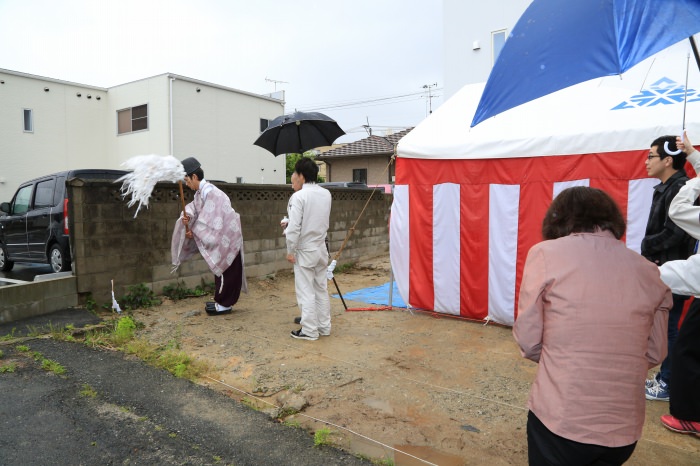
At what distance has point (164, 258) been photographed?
20.9 ft

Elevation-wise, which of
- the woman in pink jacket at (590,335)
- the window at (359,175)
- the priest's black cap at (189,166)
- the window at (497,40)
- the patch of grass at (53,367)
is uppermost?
the window at (497,40)

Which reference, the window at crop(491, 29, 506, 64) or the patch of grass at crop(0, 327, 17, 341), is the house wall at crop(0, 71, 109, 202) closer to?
the patch of grass at crop(0, 327, 17, 341)

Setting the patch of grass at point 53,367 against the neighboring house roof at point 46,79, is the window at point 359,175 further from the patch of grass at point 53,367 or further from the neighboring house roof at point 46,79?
the patch of grass at point 53,367

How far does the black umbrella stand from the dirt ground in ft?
7.14

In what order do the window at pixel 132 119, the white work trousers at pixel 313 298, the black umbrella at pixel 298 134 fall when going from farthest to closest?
the window at pixel 132 119, the black umbrella at pixel 298 134, the white work trousers at pixel 313 298

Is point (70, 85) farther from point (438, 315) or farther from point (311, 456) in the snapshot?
point (311, 456)

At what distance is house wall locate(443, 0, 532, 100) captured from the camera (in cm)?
1066

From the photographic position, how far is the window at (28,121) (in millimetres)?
16141

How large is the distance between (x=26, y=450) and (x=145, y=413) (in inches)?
26.7

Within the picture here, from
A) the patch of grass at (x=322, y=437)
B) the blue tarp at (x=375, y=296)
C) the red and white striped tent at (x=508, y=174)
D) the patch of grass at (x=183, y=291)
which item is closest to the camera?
the patch of grass at (x=322, y=437)

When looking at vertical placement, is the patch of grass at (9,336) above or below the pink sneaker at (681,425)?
above

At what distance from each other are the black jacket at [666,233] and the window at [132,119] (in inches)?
666

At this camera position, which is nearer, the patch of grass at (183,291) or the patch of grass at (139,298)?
the patch of grass at (139,298)

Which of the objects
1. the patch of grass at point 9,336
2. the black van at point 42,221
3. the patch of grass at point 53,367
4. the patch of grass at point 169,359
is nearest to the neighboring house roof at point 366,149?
the black van at point 42,221
